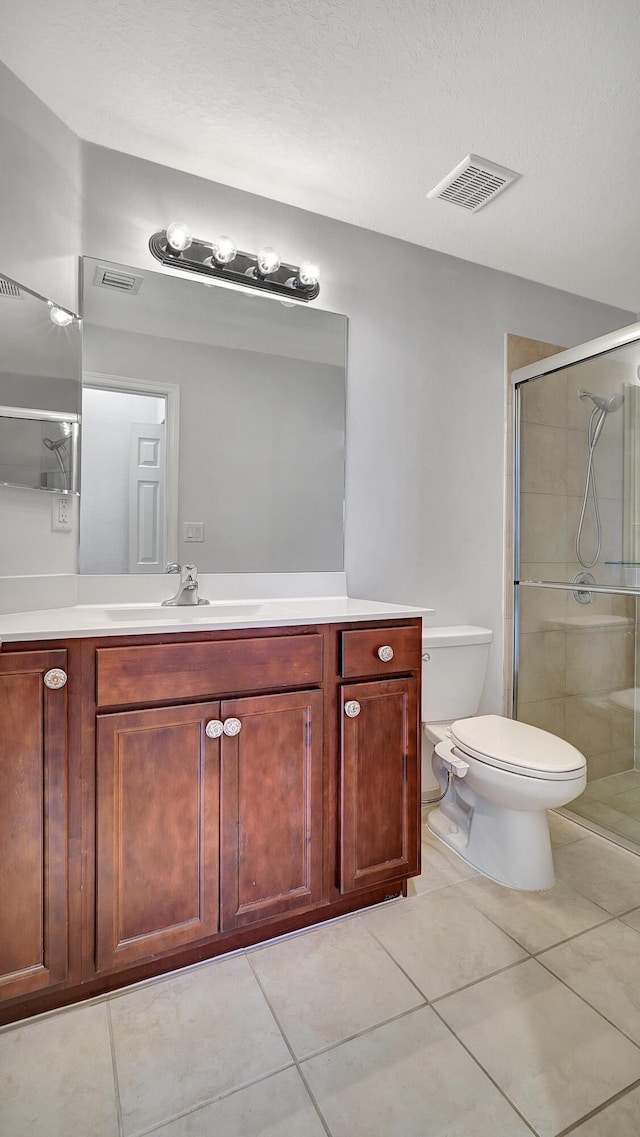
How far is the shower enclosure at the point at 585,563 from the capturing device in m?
2.15

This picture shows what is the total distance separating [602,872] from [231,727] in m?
1.42

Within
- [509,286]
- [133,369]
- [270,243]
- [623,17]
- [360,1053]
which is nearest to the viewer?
[360,1053]

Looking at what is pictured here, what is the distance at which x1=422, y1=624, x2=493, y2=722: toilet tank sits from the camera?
2.13m

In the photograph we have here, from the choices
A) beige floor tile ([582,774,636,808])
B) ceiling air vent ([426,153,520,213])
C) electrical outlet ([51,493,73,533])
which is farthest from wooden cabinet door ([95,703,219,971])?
ceiling air vent ([426,153,520,213])

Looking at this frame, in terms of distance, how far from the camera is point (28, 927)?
3.93 ft

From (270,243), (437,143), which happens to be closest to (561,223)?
(437,143)

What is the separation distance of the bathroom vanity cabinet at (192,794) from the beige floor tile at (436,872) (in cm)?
15

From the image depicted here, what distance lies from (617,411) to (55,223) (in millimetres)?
2060

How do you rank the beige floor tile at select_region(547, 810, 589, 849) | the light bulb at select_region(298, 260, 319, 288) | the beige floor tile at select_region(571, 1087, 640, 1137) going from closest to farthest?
the beige floor tile at select_region(571, 1087, 640, 1137) < the light bulb at select_region(298, 260, 319, 288) < the beige floor tile at select_region(547, 810, 589, 849)

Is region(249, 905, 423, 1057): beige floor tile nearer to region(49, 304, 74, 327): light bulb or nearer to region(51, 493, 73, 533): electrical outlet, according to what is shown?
region(51, 493, 73, 533): electrical outlet

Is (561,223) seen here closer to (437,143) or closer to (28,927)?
(437,143)

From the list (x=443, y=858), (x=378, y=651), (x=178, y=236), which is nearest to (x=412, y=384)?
(x=178, y=236)

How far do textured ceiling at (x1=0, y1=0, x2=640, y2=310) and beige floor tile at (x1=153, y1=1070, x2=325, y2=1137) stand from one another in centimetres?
239

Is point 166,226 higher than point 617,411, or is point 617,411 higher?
point 166,226
